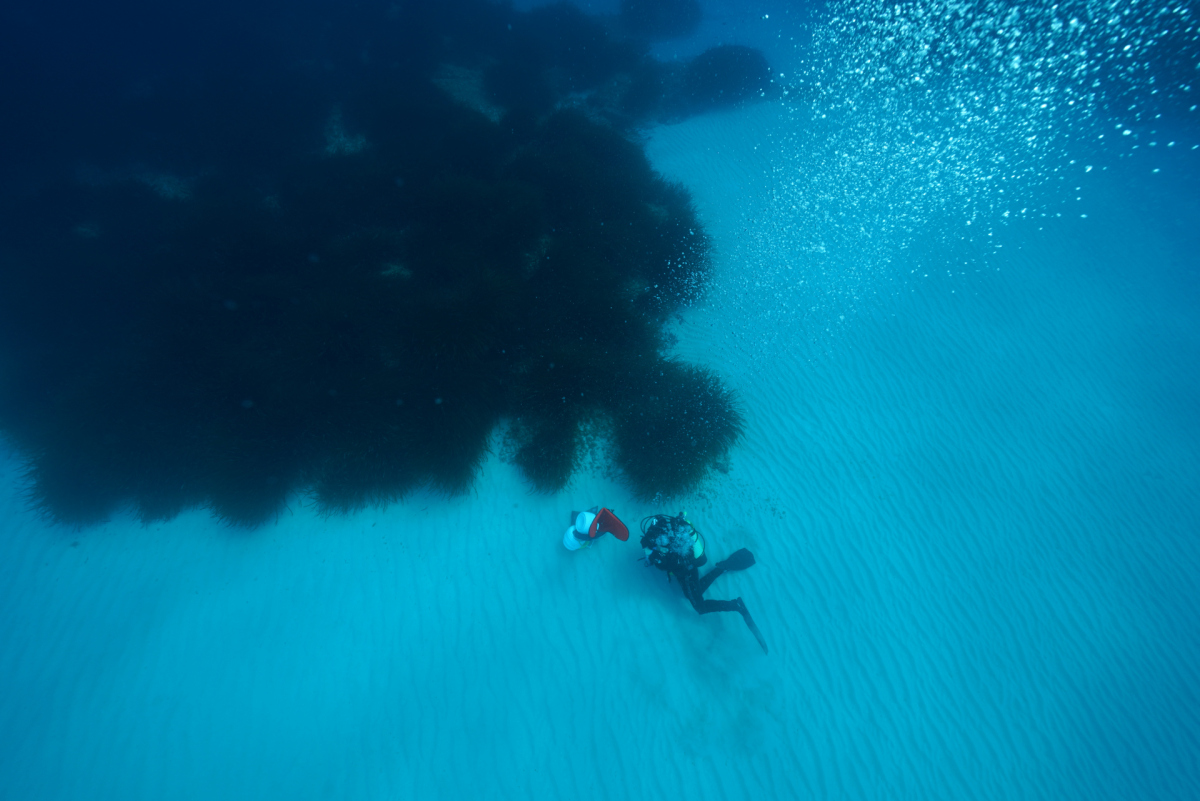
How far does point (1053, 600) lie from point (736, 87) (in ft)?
45.6

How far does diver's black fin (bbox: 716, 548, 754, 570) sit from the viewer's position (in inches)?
196

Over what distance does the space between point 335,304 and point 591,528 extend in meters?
5.25

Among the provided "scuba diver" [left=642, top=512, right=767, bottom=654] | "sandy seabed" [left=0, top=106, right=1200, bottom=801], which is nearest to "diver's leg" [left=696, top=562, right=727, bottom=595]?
"scuba diver" [left=642, top=512, right=767, bottom=654]

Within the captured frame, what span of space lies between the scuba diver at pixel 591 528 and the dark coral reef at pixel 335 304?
780 millimetres

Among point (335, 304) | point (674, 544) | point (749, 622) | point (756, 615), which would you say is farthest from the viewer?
point (335, 304)

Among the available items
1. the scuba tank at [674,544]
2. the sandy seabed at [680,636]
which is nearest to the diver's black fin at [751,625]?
the sandy seabed at [680,636]

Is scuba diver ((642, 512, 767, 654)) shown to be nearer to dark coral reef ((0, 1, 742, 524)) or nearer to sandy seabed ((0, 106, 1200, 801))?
sandy seabed ((0, 106, 1200, 801))

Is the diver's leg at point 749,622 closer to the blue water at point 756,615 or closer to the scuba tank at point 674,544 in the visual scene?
the blue water at point 756,615

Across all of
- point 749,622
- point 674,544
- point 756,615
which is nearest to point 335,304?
point 674,544

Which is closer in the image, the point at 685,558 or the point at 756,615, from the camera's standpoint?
the point at 685,558

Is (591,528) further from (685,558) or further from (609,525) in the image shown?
(685,558)

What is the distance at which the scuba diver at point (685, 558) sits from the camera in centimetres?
452

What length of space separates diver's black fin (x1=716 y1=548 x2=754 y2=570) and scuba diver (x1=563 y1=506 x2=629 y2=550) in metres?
1.26

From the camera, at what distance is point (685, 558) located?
178 inches
